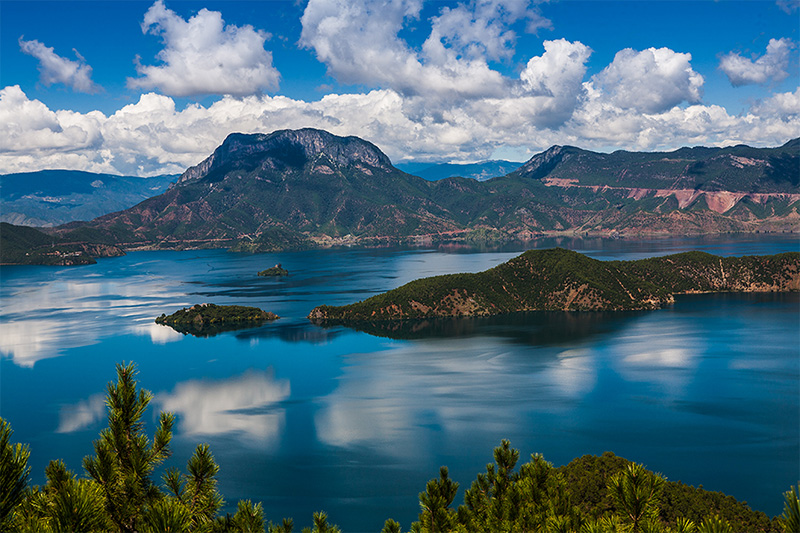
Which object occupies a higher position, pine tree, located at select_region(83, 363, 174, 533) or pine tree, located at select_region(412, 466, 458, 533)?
pine tree, located at select_region(83, 363, 174, 533)

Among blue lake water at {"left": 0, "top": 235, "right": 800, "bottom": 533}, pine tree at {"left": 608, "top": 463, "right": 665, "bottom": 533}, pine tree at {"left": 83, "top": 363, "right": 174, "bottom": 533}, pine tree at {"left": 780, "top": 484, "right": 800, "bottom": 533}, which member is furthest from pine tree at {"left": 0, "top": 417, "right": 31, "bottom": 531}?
blue lake water at {"left": 0, "top": 235, "right": 800, "bottom": 533}

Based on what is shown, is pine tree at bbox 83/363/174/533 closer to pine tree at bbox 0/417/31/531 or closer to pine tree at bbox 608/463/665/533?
pine tree at bbox 0/417/31/531

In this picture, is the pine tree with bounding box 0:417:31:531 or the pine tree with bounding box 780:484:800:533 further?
the pine tree with bounding box 0:417:31:531

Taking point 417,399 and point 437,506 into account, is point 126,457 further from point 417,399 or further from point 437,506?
point 417,399

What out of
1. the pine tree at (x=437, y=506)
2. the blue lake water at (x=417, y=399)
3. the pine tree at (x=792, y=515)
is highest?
the pine tree at (x=792, y=515)

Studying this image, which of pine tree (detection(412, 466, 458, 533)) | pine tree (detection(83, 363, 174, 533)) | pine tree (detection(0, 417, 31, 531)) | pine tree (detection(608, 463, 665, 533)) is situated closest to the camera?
pine tree (detection(0, 417, 31, 531))

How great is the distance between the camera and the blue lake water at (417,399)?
82.1 metres

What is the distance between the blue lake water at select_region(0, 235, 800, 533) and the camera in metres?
82.1

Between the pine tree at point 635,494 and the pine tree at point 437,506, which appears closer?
the pine tree at point 635,494

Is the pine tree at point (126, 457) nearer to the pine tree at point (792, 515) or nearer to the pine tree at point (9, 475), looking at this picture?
the pine tree at point (9, 475)

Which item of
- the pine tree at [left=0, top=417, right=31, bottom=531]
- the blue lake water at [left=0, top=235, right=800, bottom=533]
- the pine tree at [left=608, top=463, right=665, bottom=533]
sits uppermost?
the pine tree at [left=0, top=417, right=31, bottom=531]

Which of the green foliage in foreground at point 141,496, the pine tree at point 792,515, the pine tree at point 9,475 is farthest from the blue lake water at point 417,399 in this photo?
the pine tree at point 792,515

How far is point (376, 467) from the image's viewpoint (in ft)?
276

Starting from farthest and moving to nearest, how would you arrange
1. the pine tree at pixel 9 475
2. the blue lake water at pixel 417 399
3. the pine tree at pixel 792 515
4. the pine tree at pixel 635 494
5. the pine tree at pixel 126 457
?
the blue lake water at pixel 417 399
the pine tree at pixel 635 494
the pine tree at pixel 126 457
the pine tree at pixel 9 475
the pine tree at pixel 792 515
